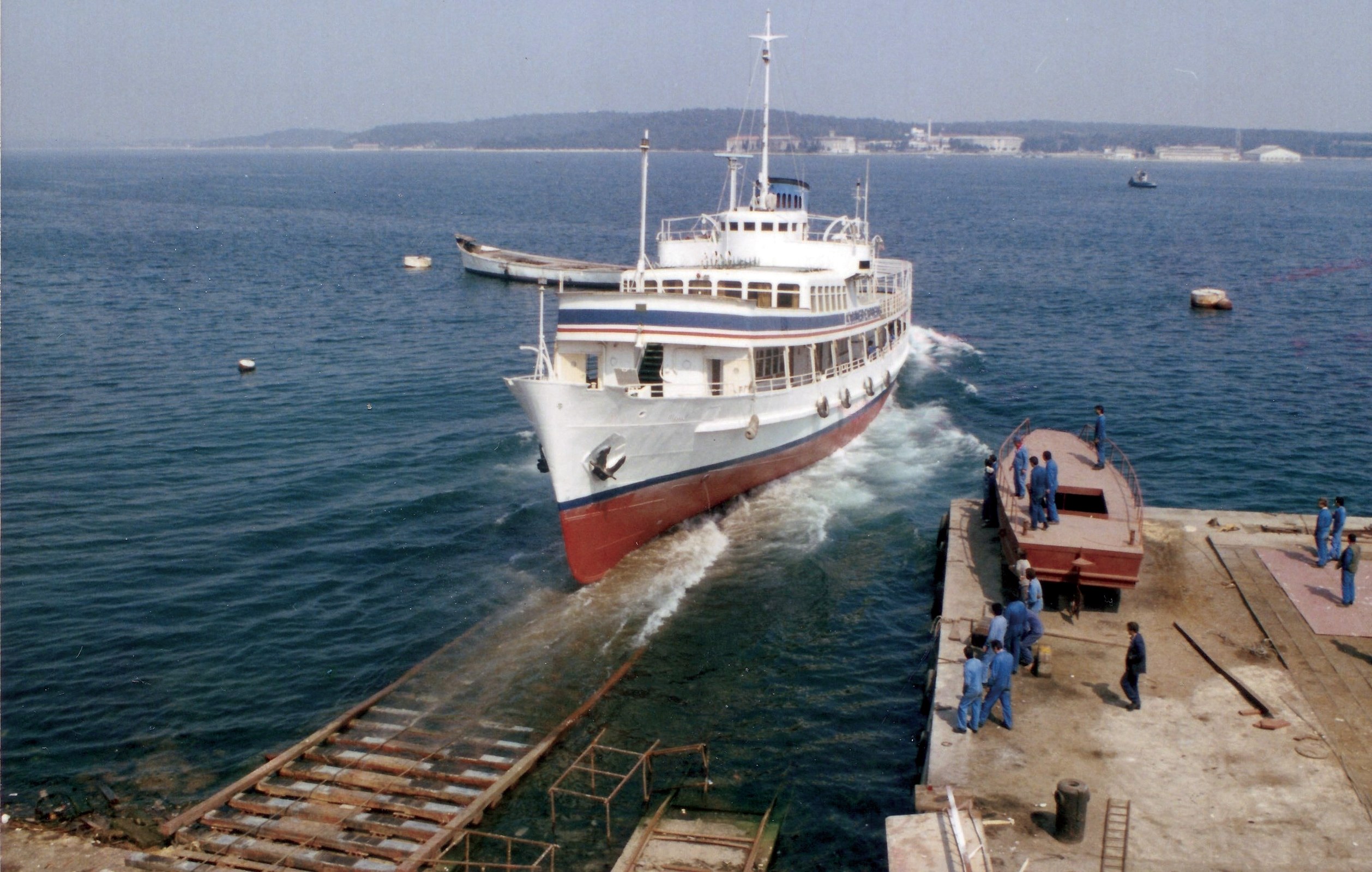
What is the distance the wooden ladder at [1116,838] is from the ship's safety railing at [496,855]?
742 cm

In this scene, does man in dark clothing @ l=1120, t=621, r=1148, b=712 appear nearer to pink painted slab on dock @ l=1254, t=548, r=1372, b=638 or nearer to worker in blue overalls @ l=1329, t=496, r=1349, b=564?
pink painted slab on dock @ l=1254, t=548, r=1372, b=638

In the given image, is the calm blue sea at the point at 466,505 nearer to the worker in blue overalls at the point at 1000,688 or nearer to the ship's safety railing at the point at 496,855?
the ship's safety railing at the point at 496,855

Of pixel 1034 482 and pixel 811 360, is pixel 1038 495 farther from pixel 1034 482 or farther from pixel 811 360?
pixel 811 360

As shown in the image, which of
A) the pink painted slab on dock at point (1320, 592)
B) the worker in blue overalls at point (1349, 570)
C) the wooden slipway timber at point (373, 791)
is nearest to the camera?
the wooden slipway timber at point (373, 791)

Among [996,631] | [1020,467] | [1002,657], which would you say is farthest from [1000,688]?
[1020,467]

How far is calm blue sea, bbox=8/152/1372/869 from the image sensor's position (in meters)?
19.0

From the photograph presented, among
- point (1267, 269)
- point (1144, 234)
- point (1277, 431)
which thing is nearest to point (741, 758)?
point (1277, 431)

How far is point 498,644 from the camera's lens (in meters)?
21.6

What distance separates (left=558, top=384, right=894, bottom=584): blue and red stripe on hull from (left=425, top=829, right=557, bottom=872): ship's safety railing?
9.09 meters

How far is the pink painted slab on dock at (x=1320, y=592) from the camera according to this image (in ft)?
60.0

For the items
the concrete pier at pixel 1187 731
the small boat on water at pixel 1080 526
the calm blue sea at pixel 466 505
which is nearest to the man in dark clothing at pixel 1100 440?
the small boat on water at pixel 1080 526

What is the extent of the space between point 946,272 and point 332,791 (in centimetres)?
7068

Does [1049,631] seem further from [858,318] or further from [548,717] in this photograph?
[858,318]

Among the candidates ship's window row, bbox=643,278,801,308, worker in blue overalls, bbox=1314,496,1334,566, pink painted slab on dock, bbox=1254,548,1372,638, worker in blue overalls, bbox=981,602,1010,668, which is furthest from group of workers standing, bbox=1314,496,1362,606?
ship's window row, bbox=643,278,801,308
